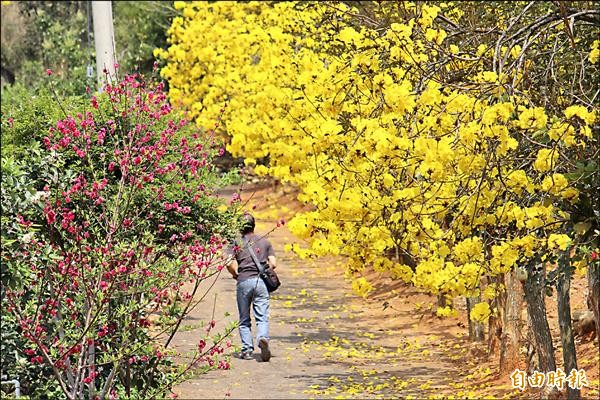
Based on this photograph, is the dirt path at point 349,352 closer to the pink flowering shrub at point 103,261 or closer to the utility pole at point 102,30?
the pink flowering shrub at point 103,261

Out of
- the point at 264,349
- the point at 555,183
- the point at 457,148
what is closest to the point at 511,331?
the point at 264,349

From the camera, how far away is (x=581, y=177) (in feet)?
20.3

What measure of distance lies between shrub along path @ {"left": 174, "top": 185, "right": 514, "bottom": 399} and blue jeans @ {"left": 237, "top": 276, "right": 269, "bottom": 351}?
0.94ft

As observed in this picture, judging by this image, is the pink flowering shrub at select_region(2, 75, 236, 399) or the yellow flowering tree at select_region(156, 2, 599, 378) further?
the pink flowering shrub at select_region(2, 75, 236, 399)

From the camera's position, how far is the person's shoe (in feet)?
40.3

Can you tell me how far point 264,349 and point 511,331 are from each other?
8.51ft

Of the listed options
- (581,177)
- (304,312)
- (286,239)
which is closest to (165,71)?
(286,239)

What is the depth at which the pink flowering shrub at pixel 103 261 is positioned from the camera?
6.78m

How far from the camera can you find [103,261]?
6902mm

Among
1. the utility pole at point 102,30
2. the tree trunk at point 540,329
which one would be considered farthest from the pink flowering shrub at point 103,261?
the utility pole at point 102,30

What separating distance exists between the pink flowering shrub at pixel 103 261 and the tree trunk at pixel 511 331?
12.7ft

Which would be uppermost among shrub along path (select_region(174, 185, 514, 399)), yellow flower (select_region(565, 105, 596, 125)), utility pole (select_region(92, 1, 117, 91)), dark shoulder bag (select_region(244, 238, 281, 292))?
utility pole (select_region(92, 1, 117, 91))

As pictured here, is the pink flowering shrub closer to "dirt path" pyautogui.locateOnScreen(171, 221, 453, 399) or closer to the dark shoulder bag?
"dirt path" pyautogui.locateOnScreen(171, 221, 453, 399)

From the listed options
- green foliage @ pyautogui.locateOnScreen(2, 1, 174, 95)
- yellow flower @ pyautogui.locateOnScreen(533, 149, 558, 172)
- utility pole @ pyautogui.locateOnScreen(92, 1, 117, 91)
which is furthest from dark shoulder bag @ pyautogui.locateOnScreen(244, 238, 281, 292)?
green foliage @ pyautogui.locateOnScreen(2, 1, 174, 95)
